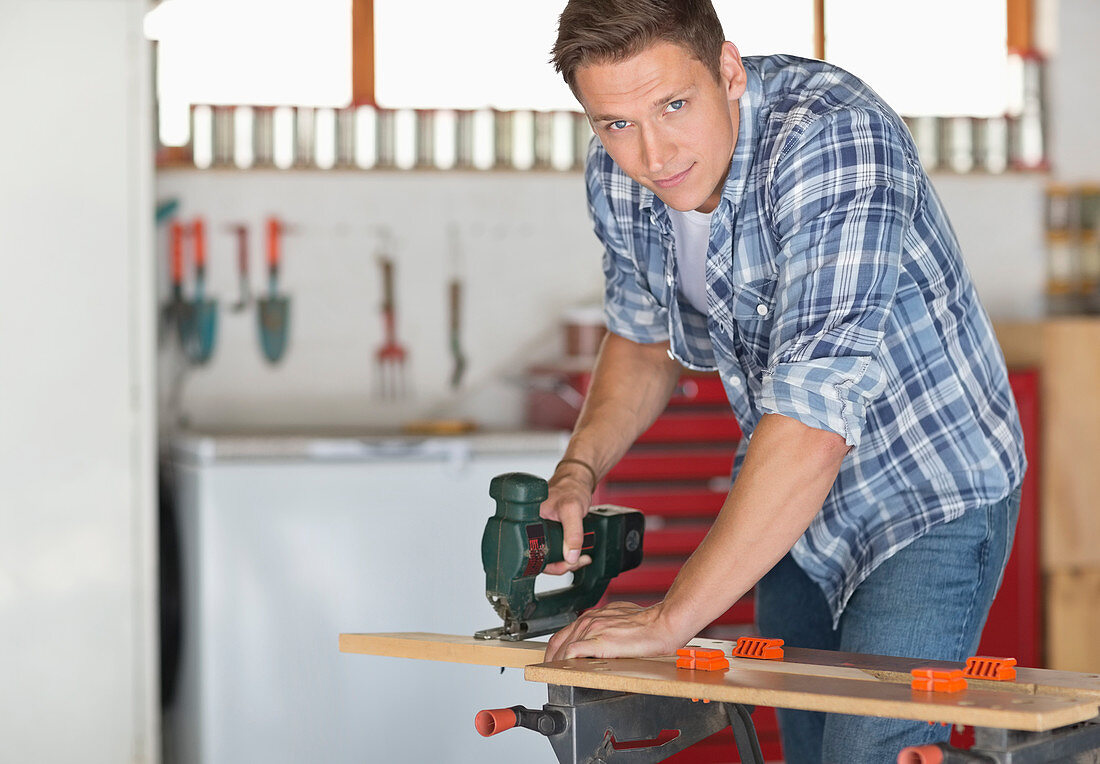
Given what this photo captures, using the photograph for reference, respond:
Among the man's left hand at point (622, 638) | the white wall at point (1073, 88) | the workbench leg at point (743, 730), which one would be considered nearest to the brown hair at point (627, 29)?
the man's left hand at point (622, 638)

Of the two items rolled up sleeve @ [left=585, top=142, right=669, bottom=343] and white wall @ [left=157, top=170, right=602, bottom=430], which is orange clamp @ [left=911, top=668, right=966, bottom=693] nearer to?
rolled up sleeve @ [left=585, top=142, right=669, bottom=343]

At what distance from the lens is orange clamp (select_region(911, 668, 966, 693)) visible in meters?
1.19

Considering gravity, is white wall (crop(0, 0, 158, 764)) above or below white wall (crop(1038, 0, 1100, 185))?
below

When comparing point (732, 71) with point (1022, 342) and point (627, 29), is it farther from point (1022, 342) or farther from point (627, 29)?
point (1022, 342)

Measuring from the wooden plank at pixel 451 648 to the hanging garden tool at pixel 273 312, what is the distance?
83.4 inches

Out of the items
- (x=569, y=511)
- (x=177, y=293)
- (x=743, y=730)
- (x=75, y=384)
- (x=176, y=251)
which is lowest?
(x=743, y=730)

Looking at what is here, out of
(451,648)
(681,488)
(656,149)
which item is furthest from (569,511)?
(681,488)

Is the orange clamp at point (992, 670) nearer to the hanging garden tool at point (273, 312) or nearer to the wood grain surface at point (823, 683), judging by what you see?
the wood grain surface at point (823, 683)

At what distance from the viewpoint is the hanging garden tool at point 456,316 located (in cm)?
369

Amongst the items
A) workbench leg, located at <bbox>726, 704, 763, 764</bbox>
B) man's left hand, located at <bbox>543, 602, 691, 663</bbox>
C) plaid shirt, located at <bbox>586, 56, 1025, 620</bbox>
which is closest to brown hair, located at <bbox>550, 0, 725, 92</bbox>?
Answer: plaid shirt, located at <bbox>586, 56, 1025, 620</bbox>

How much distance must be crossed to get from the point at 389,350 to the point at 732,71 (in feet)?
7.41

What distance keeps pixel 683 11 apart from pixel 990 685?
76 cm

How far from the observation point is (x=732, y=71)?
151 centimetres

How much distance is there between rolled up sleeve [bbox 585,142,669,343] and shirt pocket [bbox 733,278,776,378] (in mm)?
222
